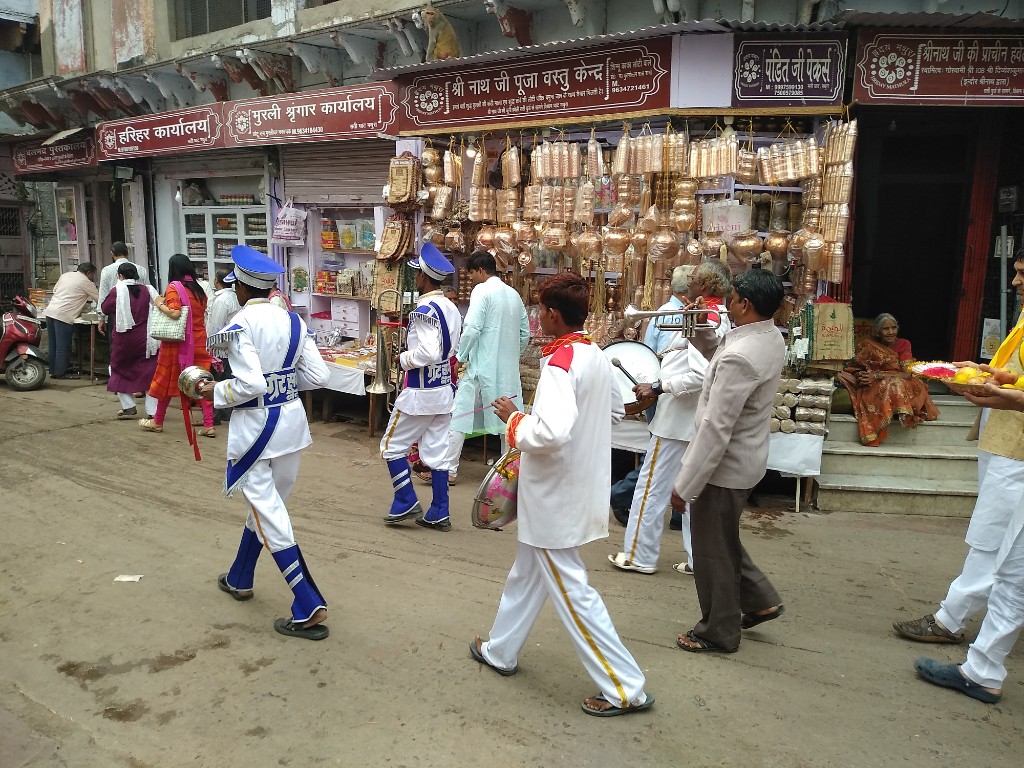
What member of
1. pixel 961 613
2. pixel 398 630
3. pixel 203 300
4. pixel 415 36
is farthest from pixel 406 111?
pixel 961 613

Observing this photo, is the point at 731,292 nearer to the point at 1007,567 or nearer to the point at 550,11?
the point at 1007,567

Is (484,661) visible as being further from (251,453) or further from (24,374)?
(24,374)

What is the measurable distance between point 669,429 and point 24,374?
904 centimetres

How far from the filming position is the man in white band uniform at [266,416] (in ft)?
11.9

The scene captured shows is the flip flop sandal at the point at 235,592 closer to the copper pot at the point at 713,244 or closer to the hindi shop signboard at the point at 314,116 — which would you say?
the copper pot at the point at 713,244

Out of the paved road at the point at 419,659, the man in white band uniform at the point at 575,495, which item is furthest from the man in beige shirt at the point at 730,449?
the man in white band uniform at the point at 575,495

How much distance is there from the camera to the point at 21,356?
986 centimetres

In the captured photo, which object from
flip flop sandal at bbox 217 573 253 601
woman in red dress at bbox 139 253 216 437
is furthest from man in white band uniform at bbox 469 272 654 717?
woman in red dress at bbox 139 253 216 437

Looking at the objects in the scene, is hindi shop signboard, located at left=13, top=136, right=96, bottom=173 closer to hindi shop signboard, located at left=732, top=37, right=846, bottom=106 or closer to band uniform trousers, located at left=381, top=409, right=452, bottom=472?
band uniform trousers, located at left=381, top=409, right=452, bottom=472

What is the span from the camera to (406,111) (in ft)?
25.5

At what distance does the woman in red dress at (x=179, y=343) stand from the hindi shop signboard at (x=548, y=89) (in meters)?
2.64

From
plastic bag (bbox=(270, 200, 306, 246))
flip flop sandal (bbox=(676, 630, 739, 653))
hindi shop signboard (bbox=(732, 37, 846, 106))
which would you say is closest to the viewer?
flip flop sandal (bbox=(676, 630, 739, 653))

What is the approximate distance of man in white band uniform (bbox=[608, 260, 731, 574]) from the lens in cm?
416

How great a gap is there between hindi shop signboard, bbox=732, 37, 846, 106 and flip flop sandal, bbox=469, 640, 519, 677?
4577 millimetres
